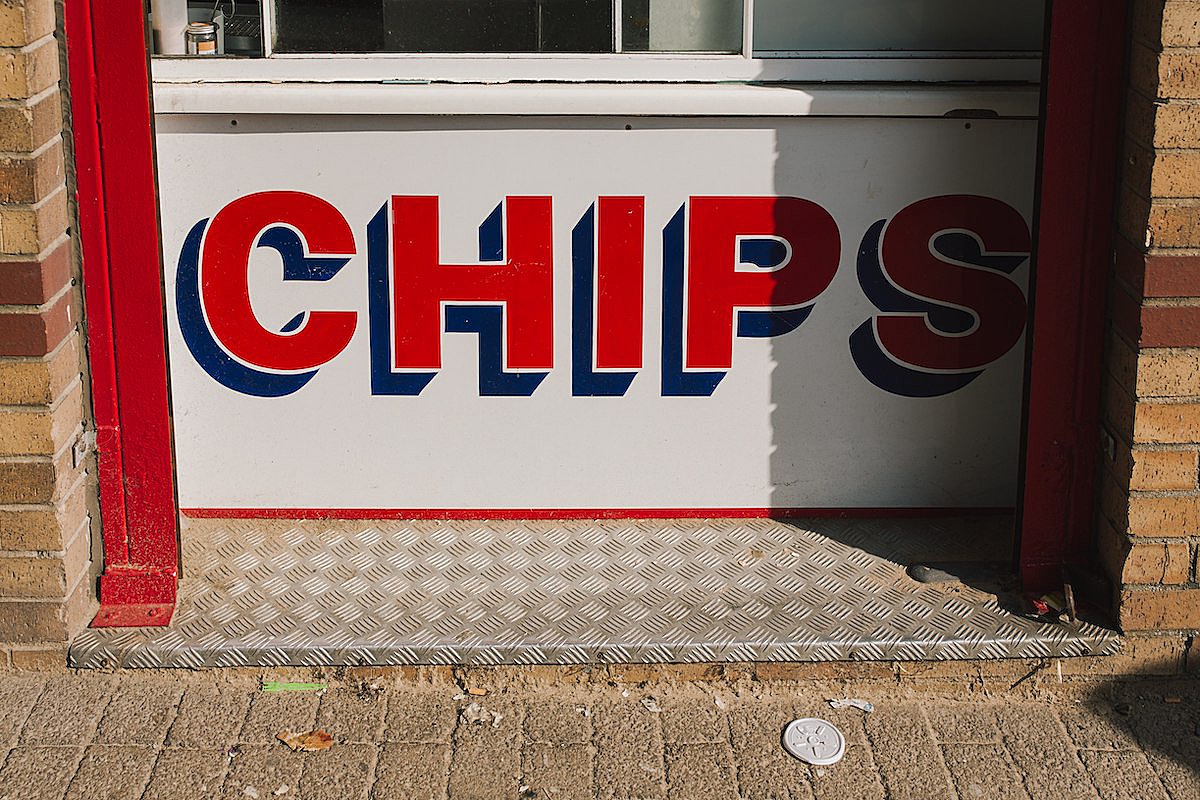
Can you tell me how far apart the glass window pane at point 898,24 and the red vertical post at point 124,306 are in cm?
206

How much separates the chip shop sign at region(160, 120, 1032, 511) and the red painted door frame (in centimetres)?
48

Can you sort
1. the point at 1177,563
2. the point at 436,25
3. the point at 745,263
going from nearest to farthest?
the point at 1177,563
the point at 436,25
the point at 745,263

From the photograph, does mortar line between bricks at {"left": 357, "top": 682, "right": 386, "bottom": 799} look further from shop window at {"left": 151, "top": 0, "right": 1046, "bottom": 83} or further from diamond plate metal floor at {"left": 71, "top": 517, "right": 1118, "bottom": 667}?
→ shop window at {"left": 151, "top": 0, "right": 1046, "bottom": 83}

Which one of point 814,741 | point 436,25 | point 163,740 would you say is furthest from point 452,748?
point 436,25

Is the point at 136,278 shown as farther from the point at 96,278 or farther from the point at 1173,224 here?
the point at 1173,224

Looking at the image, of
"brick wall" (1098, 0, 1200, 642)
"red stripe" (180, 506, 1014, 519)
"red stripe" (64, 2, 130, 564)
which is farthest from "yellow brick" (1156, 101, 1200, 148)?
"red stripe" (64, 2, 130, 564)

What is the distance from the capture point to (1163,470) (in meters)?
4.68

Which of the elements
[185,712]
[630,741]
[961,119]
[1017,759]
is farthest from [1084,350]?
[185,712]

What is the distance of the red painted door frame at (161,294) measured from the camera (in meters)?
4.63

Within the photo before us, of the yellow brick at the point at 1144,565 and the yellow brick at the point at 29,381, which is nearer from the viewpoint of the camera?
the yellow brick at the point at 29,381

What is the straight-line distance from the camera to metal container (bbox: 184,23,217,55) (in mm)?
5164

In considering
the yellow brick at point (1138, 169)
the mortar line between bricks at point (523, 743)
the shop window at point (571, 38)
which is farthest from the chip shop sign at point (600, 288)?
the mortar line between bricks at point (523, 743)

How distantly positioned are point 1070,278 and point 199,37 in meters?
2.95

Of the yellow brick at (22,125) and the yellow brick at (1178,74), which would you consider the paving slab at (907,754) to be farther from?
the yellow brick at (22,125)
